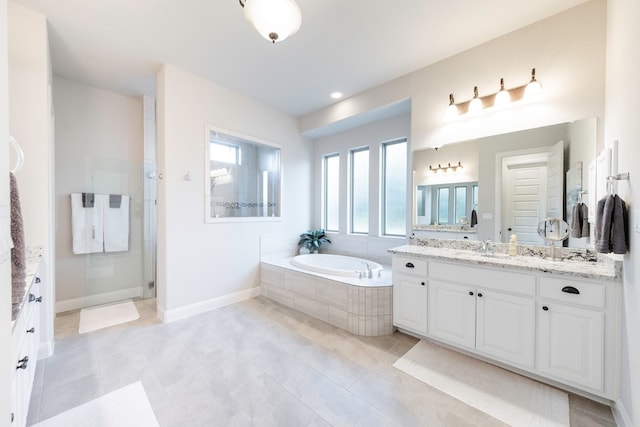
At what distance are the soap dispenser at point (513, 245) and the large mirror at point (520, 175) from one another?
0.13 feet

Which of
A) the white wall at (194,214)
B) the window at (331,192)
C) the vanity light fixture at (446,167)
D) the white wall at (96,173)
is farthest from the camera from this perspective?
the window at (331,192)

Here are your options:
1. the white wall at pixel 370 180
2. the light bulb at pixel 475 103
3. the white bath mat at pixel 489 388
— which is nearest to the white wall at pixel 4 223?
the white bath mat at pixel 489 388

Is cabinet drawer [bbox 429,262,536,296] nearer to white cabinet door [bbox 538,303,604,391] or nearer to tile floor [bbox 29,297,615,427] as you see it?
white cabinet door [bbox 538,303,604,391]

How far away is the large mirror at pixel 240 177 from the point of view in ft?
10.9

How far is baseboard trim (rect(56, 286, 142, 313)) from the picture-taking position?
314 centimetres

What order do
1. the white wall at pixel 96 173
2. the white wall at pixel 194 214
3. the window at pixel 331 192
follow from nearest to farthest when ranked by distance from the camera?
the white wall at pixel 194 214, the white wall at pixel 96 173, the window at pixel 331 192

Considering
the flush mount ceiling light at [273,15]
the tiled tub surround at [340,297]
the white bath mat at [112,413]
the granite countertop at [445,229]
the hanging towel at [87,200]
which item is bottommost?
the white bath mat at [112,413]

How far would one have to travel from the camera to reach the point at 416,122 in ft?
9.71

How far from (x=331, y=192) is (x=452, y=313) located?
284cm

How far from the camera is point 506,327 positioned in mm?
1958

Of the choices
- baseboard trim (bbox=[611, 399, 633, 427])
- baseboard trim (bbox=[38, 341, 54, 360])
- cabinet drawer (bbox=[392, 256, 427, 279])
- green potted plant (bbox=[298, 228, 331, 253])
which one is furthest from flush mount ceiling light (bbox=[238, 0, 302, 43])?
green potted plant (bbox=[298, 228, 331, 253])

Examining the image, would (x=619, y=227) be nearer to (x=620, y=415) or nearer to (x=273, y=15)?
(x=620, y=415)

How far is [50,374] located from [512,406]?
10.9ft

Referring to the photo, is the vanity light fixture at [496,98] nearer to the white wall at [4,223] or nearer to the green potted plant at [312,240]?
the green potted plant at [312,240]
